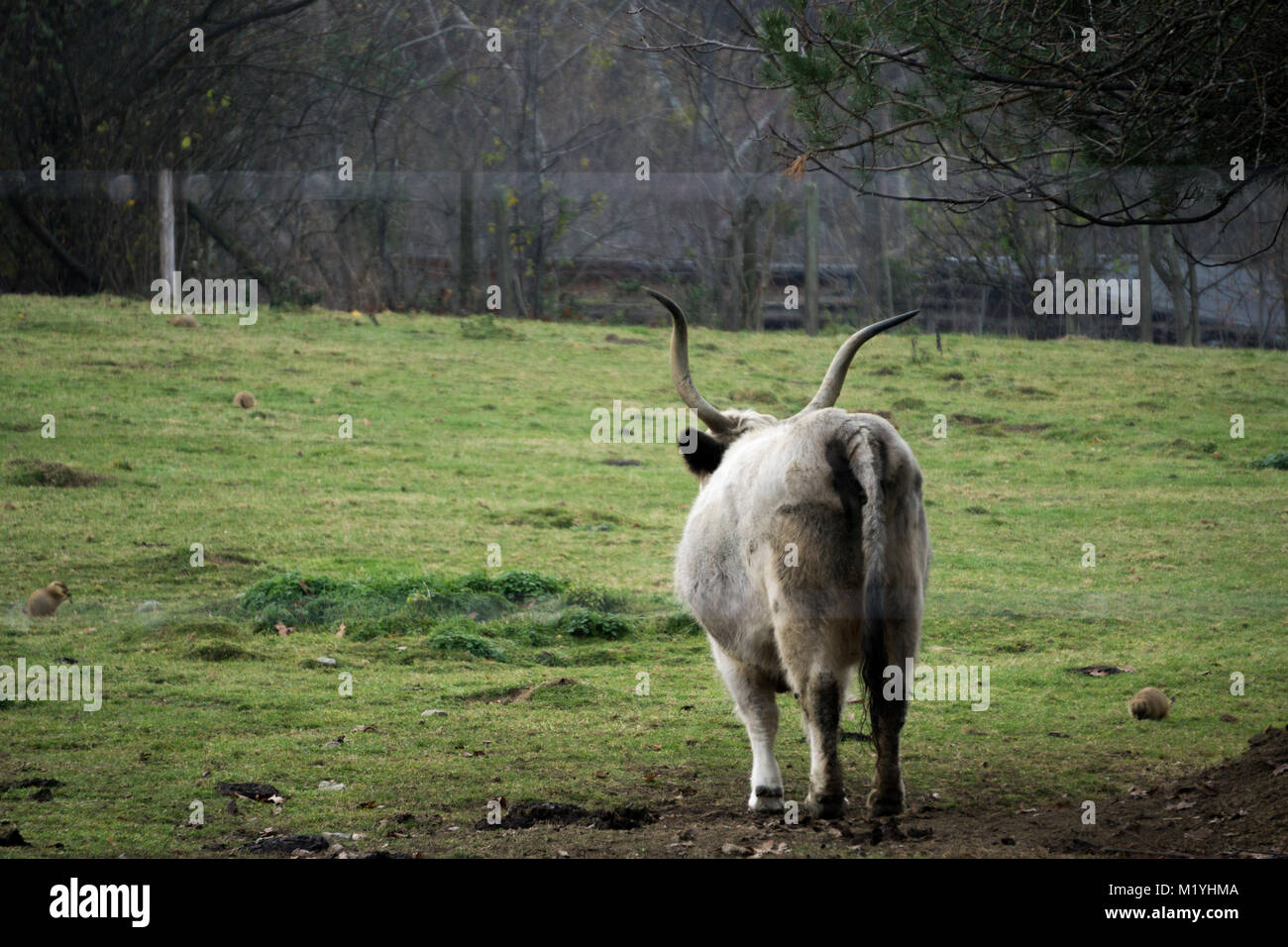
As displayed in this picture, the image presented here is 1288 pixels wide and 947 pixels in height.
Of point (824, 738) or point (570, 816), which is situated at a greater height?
point (824, 738)

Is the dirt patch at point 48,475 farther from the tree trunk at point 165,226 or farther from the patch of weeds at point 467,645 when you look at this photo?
the tree trunk at point 165,226

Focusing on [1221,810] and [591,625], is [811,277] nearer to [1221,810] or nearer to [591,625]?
[591,625]

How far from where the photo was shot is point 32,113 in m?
20.6

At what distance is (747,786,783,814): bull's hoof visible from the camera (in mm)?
5777

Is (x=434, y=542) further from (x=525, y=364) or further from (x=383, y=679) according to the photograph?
(x=525, y=364)

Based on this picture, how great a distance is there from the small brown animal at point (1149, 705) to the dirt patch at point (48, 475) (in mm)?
9590

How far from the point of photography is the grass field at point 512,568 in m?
6.37

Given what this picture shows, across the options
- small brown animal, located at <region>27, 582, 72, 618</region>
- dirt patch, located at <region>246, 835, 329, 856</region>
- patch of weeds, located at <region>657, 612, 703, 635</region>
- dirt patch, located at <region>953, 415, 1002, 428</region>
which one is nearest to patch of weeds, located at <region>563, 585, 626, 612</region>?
patch of weeds, located at <region>657, 612, 703, 635</region>

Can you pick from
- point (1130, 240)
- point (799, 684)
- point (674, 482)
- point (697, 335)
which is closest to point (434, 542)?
point (674, 482)

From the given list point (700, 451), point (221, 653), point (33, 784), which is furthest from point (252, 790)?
point (221, 653)

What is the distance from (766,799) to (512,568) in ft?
18.8

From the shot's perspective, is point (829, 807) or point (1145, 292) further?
point (1145, 292)

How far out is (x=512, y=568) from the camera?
36.9 ft

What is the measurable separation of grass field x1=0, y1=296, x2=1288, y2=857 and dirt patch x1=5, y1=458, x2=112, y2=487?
0.05m
